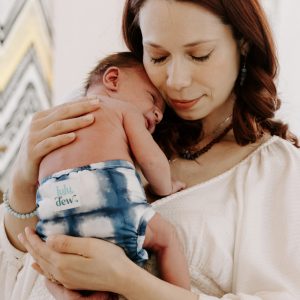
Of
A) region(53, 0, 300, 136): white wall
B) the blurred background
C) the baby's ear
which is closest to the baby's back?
the baby's ear

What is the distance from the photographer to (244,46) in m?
1.35

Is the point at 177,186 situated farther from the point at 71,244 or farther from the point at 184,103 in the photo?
the point at 71,244

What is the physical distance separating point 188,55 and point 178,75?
0.05 metres

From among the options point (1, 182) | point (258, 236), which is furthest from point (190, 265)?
point (1, 182)

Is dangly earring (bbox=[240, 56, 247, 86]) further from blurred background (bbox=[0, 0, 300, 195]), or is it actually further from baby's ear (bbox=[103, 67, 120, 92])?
blurred background (bbox=[0, 0, 300, 195])

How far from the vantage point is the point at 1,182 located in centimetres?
231

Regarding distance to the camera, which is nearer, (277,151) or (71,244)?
(71,244)

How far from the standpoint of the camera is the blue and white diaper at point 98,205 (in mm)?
971

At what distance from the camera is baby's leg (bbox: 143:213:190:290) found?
1.06 m

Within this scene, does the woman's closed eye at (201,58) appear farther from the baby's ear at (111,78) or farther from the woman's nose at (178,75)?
the baby's ear at (111,78)

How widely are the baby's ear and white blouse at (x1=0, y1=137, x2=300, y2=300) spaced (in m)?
0.29

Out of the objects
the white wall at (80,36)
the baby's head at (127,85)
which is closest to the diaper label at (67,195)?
the baby's head at (127,85)

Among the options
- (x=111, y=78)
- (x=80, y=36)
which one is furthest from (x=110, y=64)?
(x=80, y=36)

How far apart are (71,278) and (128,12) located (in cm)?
74
